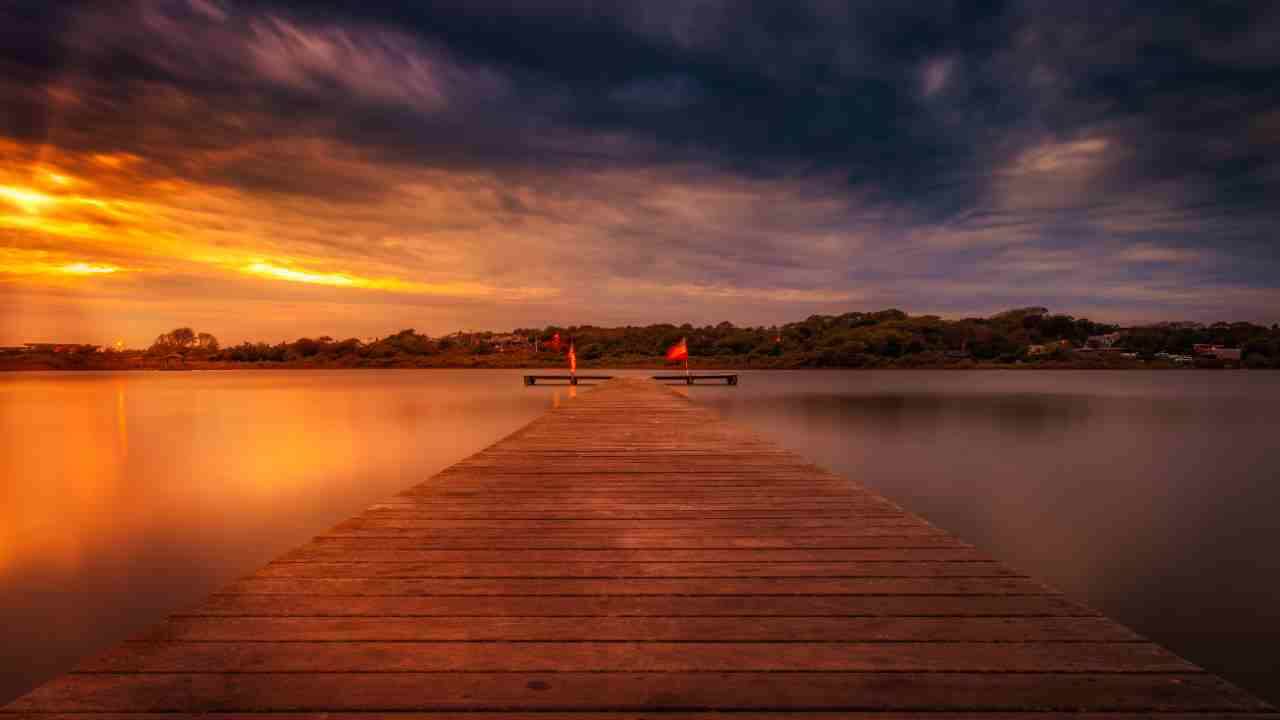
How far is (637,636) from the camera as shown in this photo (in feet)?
7.63

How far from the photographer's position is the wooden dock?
6.25 feet

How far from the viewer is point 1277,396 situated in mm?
28625

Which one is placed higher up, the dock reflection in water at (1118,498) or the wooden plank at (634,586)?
the wooden plank at (634,586)

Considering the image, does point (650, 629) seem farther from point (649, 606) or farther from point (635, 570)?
point (635, 570)

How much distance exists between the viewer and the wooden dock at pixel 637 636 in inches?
75.0

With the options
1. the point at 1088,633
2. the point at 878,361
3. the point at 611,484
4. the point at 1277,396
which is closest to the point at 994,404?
the point at 1277,396

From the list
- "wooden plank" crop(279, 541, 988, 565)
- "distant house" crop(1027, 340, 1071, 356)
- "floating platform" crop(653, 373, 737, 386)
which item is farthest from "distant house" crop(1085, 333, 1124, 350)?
"wooden plank" crop(279, 541, 988, 565)

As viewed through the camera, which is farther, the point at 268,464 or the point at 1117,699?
the point at 268,464

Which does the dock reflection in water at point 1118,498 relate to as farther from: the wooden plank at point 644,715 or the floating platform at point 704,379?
the floating platform at point 704,379

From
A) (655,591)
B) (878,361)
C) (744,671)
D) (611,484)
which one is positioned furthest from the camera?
(878,361)

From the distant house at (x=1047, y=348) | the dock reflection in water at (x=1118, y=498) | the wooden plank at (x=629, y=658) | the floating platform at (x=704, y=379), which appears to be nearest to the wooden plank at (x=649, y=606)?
the wooden plank at (x=629, y=658)

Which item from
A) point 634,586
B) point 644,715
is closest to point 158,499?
point 634,586

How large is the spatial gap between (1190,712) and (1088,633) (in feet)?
1.59

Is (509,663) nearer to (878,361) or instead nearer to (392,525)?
(392,525)
